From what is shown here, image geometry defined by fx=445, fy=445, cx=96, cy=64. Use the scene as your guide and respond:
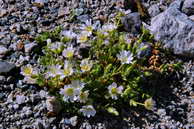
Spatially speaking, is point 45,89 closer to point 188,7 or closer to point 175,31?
point 175,31

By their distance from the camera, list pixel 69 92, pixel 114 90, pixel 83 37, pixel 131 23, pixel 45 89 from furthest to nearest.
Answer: pixel 131 23, pixel 83 37, pixel 45 89, pixel 114 90, pixel 69 92

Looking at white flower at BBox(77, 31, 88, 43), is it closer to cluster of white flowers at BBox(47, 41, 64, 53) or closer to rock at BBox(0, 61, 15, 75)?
cluster of white flowers at BBox(47, 41, 64, 53)

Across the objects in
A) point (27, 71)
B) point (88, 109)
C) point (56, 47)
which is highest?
point (56, 47)

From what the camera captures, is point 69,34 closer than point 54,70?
No

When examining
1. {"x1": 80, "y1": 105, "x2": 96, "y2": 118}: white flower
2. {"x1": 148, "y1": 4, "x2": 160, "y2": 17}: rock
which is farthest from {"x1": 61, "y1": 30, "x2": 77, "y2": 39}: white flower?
{"x1": 148, "y1": 4, "x2": 160, "y2": 17}: rock

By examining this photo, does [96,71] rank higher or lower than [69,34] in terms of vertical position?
lower

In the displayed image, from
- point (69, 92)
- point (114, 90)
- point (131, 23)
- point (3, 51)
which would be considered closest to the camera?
point (69, 92)

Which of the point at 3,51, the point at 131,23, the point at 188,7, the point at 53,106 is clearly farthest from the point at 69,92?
the point at 188,7
